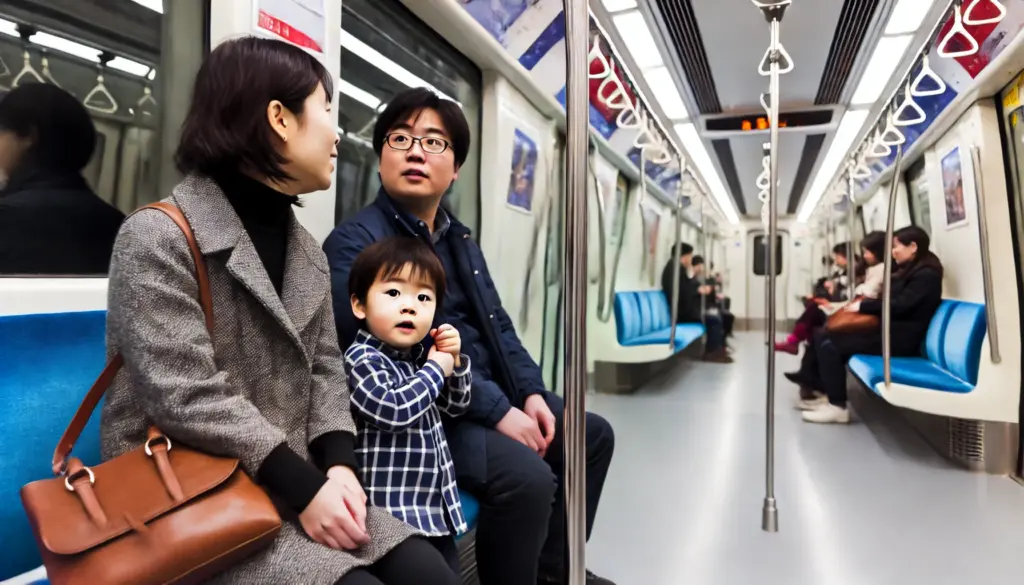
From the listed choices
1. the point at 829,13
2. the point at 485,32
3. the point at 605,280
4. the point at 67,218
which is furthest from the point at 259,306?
the point at 829,13

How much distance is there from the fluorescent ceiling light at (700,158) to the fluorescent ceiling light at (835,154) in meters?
0.50

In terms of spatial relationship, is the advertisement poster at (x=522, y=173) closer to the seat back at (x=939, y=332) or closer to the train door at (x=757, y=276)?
the train door at (x=757, y=276)

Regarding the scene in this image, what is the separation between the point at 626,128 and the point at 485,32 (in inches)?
61.1

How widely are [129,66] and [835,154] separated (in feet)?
10.8

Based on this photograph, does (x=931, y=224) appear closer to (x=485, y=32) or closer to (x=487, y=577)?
(x=485, y=32)

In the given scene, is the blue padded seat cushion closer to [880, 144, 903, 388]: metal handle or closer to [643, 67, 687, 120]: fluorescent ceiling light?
[880, 144, 903, 388]: metal handle

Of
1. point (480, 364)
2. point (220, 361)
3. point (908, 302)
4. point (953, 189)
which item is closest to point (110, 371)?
point (220, 361)

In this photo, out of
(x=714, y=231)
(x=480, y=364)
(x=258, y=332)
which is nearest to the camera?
(x=258, y=332)

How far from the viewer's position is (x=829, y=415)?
313 centimetres

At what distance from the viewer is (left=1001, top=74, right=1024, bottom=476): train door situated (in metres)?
2.34

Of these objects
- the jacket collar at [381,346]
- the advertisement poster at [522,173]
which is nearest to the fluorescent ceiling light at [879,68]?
the advertisement poster at [522,173]

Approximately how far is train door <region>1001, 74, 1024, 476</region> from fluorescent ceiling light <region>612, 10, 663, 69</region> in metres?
1.65

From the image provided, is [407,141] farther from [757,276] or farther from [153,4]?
[757,276]

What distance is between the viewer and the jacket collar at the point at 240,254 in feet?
2.78
